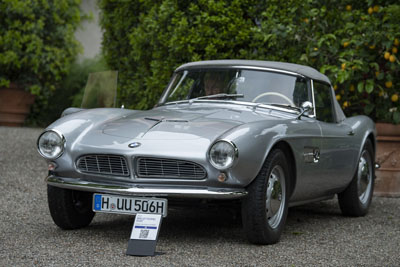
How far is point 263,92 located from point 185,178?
148cm

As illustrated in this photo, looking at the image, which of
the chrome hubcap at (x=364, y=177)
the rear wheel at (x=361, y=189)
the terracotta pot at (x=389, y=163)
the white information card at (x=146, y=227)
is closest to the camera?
the white information card at (x=146, y=227)

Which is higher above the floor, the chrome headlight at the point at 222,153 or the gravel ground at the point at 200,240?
the chrome headlight at the point at 222,153

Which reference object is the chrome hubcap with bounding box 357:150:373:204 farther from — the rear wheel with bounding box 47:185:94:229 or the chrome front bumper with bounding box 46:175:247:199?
the rear wheel with bounding box 47:185:94:229

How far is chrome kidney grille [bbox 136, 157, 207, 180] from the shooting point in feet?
15.0

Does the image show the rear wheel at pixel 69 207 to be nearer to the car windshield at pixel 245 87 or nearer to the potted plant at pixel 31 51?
the car windshield at pixel 245 87

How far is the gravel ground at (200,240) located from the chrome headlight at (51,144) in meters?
0.58

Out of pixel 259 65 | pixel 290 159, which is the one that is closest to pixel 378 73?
pixel 259 65

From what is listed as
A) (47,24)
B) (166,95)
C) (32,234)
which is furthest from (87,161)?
(47,24)

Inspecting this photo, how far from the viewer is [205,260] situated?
4.30m

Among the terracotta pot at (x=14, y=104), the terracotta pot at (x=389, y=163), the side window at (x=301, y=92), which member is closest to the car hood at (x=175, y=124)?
the side window at (x=301, y=92)

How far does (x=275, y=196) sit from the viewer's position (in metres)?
4.95

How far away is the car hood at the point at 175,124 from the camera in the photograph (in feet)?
15.6

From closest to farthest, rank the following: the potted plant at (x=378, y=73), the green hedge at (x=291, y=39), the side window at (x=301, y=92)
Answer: the side window at (x=301, y=92) < the potted plant at (x=378, y=73) < the green hedge at (x=291, y=39)

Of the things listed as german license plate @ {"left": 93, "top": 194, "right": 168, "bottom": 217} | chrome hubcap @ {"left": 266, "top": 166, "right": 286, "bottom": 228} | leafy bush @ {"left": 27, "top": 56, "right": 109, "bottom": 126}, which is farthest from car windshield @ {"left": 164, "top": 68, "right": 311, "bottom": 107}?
leafy bush @ {"left": 27, "top": 56, "right": 109, "bottom": 126}
